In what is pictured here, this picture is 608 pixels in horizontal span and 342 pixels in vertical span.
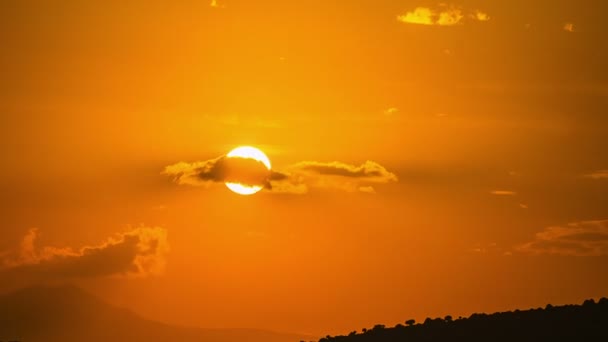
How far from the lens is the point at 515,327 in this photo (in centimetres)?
9075

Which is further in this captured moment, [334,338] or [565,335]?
[334,338]

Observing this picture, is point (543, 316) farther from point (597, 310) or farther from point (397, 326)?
point (397, 326)

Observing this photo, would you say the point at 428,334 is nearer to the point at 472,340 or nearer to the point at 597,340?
the point at 472,340

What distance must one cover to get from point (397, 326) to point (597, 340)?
1762 cm

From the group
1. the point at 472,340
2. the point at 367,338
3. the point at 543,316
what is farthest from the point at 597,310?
the point at 367,338

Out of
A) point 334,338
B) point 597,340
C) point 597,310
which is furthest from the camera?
point 334,338

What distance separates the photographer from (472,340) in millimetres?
89812

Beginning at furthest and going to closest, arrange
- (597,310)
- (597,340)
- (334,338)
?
(334,338) → (597,310) → (597,340)

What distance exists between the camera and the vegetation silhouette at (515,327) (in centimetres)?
8819

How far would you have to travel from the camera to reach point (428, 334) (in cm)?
9375

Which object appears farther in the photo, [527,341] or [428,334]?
[428,334]

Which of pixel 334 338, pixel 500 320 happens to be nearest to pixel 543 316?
pixel 500 320

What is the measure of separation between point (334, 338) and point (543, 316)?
17.7 metres

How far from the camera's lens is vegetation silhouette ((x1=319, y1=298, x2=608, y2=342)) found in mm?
88188
